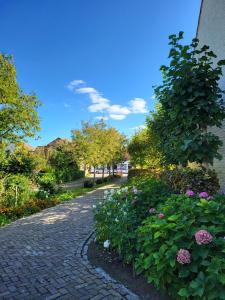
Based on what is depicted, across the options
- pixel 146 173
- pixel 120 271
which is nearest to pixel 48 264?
pixel 120 271

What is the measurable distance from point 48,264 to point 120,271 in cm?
140

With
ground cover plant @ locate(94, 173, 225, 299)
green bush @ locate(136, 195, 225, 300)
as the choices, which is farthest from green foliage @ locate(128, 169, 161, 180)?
green bush @ locate(136, 195, 225, 300)

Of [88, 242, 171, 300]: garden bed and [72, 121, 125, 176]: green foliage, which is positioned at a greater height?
[72, 121, 125, 176]: green foliage

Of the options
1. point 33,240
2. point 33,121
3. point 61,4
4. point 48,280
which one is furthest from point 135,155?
point 48,280

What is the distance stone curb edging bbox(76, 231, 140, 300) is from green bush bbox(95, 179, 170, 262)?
0.39 metres

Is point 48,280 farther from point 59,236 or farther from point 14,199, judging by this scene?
point 14,199

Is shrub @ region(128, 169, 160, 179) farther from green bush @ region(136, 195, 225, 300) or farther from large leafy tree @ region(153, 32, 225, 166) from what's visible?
green bush @ region(136, 195, 225, 300)

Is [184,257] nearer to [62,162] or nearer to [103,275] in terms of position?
[103,275]

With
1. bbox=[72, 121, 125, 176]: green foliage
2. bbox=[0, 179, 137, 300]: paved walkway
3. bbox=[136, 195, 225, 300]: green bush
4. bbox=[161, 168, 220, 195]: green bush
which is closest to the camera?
bbox=[136, 195, 225, 300]: green bush

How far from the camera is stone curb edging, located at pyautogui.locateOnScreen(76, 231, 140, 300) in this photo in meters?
3.29

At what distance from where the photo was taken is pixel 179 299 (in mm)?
2627

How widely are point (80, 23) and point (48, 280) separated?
958cm

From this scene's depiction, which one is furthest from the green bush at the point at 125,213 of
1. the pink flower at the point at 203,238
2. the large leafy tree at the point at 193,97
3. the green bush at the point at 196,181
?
the pink flower at the point at 203,238

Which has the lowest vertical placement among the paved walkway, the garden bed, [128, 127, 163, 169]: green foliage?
the paved walkway
